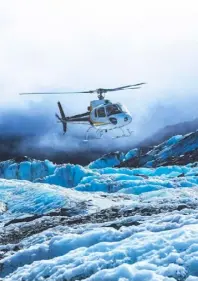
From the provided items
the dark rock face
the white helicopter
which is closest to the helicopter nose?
the white helicopter

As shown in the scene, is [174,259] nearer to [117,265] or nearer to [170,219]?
[117,265]

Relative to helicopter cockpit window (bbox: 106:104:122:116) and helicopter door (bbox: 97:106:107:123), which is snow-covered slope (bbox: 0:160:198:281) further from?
helicopter door (bbox: 97:106:107:123)

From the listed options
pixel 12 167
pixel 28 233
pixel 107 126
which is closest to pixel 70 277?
pixel 28 233

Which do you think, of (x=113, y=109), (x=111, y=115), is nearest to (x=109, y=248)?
(x=111, y=115)

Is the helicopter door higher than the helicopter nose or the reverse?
higher

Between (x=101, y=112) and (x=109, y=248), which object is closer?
(x=109, y=248)

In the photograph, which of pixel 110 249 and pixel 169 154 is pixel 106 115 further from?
pixel 169 154

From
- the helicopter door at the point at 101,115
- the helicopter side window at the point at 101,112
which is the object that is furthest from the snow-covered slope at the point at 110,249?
the helicopter side window at the point at 101,112

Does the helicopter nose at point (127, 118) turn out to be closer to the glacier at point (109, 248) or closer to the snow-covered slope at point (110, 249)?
the glacier at point (109, 248)
